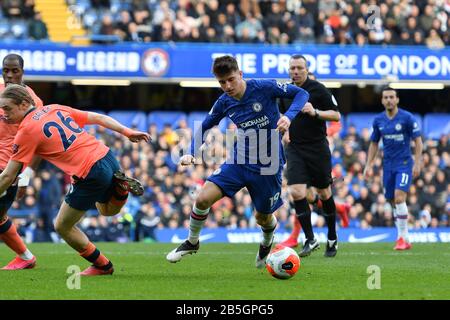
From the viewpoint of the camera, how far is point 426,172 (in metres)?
25.2

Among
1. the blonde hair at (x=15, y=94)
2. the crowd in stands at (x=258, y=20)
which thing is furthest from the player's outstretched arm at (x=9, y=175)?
the crowd in stands at (x=258, y=20)

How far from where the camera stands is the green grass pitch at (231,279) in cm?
824

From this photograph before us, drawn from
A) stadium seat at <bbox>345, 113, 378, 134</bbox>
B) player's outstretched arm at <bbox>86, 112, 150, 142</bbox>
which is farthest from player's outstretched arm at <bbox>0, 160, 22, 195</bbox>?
stadium seat at <bbox>345, 113, 378, 134</bbox>

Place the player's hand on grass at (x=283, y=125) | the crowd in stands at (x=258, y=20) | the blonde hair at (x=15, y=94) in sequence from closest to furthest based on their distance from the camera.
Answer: the blonde hair at (x=15, y=94) → the player's hand on grass at (x=283, y=125) → the crowd in stands at (x=258, y=20)

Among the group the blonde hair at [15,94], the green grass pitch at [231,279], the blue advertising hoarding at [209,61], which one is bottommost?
the green grass pitch at [231,279]

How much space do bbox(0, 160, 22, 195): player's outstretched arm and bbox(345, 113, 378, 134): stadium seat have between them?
740 inches

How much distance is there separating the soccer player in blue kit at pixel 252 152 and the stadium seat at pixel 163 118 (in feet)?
52.9

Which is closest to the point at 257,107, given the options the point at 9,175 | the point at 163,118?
the point at 9,175

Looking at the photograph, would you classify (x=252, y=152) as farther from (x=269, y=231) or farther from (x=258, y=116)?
(x=269, y=231)

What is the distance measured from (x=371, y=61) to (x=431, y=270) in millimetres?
14949

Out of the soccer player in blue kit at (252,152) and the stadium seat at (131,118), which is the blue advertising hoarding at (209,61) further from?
the soccer player in blue kit at (252,152)

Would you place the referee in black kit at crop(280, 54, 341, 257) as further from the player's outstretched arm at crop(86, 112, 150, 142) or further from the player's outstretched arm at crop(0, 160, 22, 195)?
the player's outstretched arm at crop(0, 160, 22, 195)

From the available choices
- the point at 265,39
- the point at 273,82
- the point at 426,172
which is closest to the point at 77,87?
the point at 265,39

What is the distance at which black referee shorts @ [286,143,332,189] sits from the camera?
527 inches
